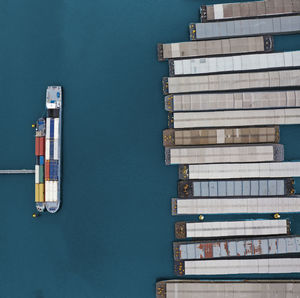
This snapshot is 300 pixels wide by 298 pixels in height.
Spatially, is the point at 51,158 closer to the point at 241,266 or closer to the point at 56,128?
the point at 56,128

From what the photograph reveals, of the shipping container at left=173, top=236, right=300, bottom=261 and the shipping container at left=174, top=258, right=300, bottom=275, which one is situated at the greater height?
the shipping container at left=173, top=236, right=300, bottom=261

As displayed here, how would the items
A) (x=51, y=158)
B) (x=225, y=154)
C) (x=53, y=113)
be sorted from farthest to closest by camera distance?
(x=53, y=113)
(x=51, y=158)
(x=225, y=154)

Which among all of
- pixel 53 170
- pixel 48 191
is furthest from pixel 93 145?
pixel 48 191

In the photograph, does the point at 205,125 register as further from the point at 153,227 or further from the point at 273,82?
the point at 153,227

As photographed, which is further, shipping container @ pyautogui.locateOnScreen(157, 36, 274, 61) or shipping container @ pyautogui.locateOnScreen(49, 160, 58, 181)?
shipping container @ pyautogui.locateOnScreen(49, 160, 58, 181)

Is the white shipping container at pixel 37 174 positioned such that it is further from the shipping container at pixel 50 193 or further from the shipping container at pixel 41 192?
the shipping container at pixel 50 193

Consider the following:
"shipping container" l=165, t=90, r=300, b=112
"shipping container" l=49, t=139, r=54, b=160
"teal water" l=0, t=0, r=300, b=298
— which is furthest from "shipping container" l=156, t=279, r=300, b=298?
"shipping container" l=165, t=90, r=300, b=112

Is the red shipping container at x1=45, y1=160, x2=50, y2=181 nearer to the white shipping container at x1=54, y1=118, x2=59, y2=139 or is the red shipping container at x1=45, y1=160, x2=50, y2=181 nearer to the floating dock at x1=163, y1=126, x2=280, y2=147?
the white shipping container at x1=54, y1=118, x2=59, y2=139
